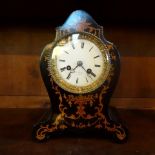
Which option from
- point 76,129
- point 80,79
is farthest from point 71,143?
point 80,79

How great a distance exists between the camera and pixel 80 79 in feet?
2.38

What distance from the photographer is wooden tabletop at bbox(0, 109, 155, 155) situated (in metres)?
0.66

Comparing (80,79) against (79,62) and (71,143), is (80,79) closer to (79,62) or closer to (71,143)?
(79,62)

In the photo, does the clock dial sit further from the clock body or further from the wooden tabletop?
the wooden tabletop

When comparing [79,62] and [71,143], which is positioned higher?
[79,62]

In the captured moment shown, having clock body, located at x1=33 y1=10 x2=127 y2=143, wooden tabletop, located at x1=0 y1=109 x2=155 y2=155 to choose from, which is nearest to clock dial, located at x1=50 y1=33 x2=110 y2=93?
clock body, located at x1=33 y1=10 x2=127 y2=143

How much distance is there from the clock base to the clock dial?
0.08 meters

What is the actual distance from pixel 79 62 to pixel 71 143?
19 cm

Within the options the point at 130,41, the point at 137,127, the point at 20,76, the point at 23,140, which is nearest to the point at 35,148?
the point at 23,140

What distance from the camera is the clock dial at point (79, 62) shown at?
719 mm

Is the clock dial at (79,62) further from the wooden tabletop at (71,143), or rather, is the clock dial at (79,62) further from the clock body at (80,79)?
the wooden tabletop at (71,143)

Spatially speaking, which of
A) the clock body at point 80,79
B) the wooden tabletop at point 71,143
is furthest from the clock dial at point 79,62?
the wooden tabletop at point 71,143

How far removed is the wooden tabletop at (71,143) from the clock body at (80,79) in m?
0.03

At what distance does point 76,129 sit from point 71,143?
0.04 meters
